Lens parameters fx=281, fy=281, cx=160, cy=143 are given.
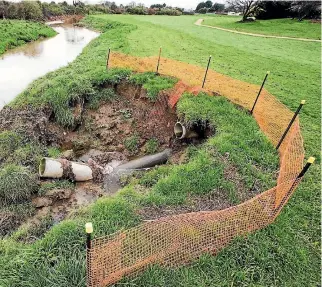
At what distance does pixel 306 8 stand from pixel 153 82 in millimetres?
31205

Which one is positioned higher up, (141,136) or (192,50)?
(192,50)

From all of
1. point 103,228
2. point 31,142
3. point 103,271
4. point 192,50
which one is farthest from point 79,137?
point 192,50

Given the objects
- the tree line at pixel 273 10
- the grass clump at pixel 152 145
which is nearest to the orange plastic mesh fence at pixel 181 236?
the grass clump at pixel 152 145

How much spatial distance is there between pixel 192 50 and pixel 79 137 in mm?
11142

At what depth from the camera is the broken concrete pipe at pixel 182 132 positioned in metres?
8.59

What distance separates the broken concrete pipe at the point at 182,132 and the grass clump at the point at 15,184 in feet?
13.9

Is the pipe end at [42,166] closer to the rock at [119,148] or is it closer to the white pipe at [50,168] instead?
the white pipe at [50,168]

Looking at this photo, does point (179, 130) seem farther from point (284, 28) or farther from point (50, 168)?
point (284, 28)

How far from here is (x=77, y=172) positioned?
750cm

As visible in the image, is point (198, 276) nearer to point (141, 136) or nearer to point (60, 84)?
point (141, 136)

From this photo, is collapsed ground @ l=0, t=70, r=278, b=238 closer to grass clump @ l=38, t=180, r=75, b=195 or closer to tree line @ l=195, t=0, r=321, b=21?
grass clump @ l=38, t=180, r=75, b=195

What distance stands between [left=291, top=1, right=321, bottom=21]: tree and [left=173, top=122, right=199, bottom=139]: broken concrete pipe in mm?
32309

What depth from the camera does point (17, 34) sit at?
915 inches

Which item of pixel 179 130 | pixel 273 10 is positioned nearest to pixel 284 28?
pixel 273 10
